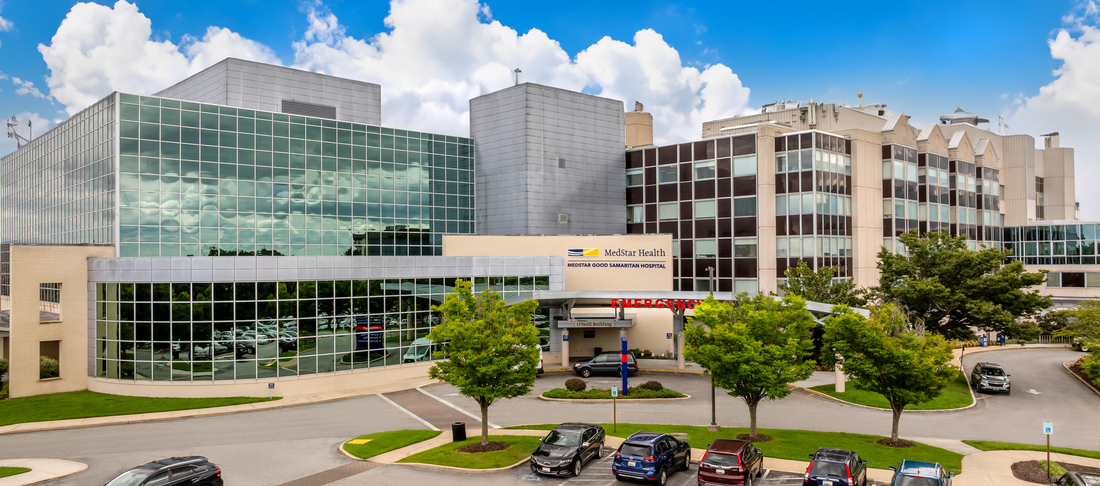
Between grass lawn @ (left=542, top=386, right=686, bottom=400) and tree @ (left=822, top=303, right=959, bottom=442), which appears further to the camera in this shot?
grass lawn @ (left=542, top=386, right=686, bottom=400)

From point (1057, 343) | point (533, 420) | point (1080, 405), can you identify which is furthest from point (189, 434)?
point (1057, 343)

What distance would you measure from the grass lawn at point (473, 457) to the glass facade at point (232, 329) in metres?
16.8

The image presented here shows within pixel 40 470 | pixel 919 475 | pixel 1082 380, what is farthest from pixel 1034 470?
pixel 40 470

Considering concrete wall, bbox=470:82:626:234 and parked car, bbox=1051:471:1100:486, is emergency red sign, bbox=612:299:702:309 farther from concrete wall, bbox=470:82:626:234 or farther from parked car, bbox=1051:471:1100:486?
parked car, bbox=1051:471:1100:486

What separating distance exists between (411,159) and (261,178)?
1327 centimetres

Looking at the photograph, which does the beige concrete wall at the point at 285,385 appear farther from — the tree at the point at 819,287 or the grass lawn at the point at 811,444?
the tree at the point at 819,287

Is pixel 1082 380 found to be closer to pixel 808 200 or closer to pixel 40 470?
pixel 808 200

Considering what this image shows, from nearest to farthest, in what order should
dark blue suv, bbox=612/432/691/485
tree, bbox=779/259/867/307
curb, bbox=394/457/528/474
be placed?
dark blue suv, bbox=612/432/691/485, curb, bbox=394/457/528/474, tree, bbox=779/259/867/307

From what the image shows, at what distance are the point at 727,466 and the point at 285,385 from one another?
2824cm

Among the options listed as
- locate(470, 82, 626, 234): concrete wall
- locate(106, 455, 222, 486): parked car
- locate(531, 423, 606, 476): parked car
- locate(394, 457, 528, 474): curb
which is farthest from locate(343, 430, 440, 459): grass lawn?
locate(470, 82, 626, 234): concrete wall

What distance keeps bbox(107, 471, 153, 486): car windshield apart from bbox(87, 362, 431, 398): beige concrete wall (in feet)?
59.9

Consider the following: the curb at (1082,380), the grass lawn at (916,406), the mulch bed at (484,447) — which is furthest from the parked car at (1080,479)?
the curb at (1082,380)

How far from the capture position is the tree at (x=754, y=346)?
90.4 feet

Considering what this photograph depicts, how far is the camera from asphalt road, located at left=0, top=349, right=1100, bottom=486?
26062mm
